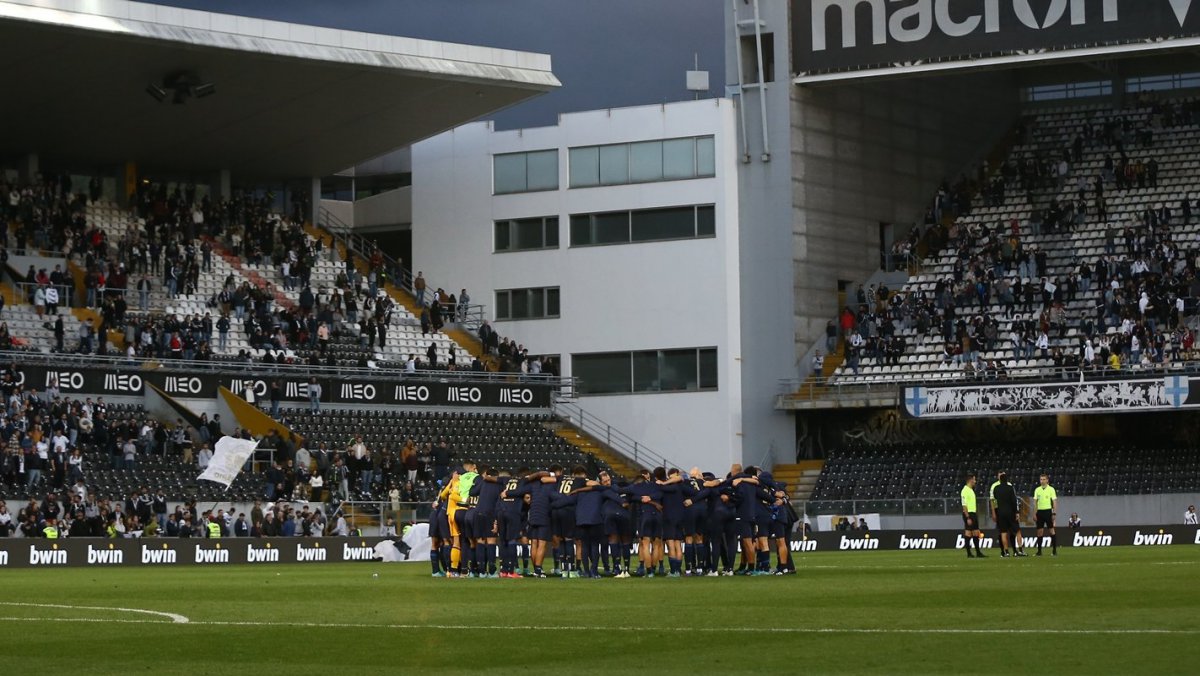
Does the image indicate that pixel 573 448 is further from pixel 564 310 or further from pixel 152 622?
pixel 152 622

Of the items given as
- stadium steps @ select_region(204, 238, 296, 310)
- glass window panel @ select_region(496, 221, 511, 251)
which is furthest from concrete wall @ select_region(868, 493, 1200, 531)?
stadium steps @ select_region(204, 238, 296, 310)

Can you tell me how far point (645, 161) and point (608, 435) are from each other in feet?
29.4

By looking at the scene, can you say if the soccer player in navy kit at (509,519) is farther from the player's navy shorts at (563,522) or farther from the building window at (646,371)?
the building window at (646,371)

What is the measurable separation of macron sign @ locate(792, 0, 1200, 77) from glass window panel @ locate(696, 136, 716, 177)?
3.57 metres

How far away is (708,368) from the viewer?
201 ft

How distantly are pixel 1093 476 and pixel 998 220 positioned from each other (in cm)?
1247

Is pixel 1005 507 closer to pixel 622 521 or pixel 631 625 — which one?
pixel 622 521

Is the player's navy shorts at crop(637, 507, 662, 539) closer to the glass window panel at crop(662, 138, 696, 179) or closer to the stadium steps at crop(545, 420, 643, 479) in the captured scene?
the stadium steps at crop(545, 420, 643, 479)

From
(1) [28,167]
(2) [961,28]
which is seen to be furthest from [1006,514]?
(1) [28,167]

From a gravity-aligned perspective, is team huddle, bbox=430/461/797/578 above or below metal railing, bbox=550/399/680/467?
below

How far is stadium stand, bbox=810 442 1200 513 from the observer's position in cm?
5388

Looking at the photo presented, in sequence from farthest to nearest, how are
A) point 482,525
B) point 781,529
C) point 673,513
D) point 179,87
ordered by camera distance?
point 179,87 → point 482,525 → point 781,529 → point 673,513

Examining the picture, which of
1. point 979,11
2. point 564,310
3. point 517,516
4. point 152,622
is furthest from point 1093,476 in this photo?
point 152,622

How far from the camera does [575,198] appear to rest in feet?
208
